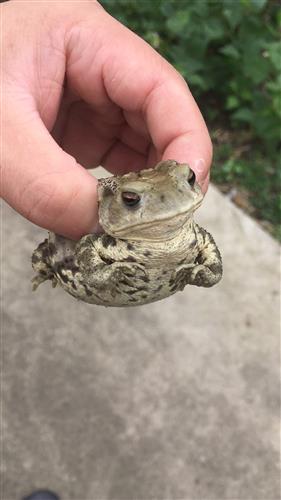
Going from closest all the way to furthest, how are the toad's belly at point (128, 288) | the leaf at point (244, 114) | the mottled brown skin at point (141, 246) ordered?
the mottled brown skin at point (141, 246) → the toad's belly at point (128, 288) → the leaf at point (244, 114)

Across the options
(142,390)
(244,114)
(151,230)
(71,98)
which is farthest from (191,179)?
(244,114)

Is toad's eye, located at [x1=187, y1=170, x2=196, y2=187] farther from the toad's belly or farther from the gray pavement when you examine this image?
the gray pavement

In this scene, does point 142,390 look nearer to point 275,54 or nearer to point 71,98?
point 71,98

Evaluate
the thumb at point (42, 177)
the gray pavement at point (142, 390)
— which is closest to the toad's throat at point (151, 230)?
the thumb at point (42, 177)

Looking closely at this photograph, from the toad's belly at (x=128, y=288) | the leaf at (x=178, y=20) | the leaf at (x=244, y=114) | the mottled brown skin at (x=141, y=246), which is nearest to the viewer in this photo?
the mottled brown skin at (x=141, y=246)

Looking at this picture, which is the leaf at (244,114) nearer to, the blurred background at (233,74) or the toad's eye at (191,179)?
the blurred background at (233,74)

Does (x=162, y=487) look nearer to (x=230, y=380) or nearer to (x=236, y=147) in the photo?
(x=230, y=380)
